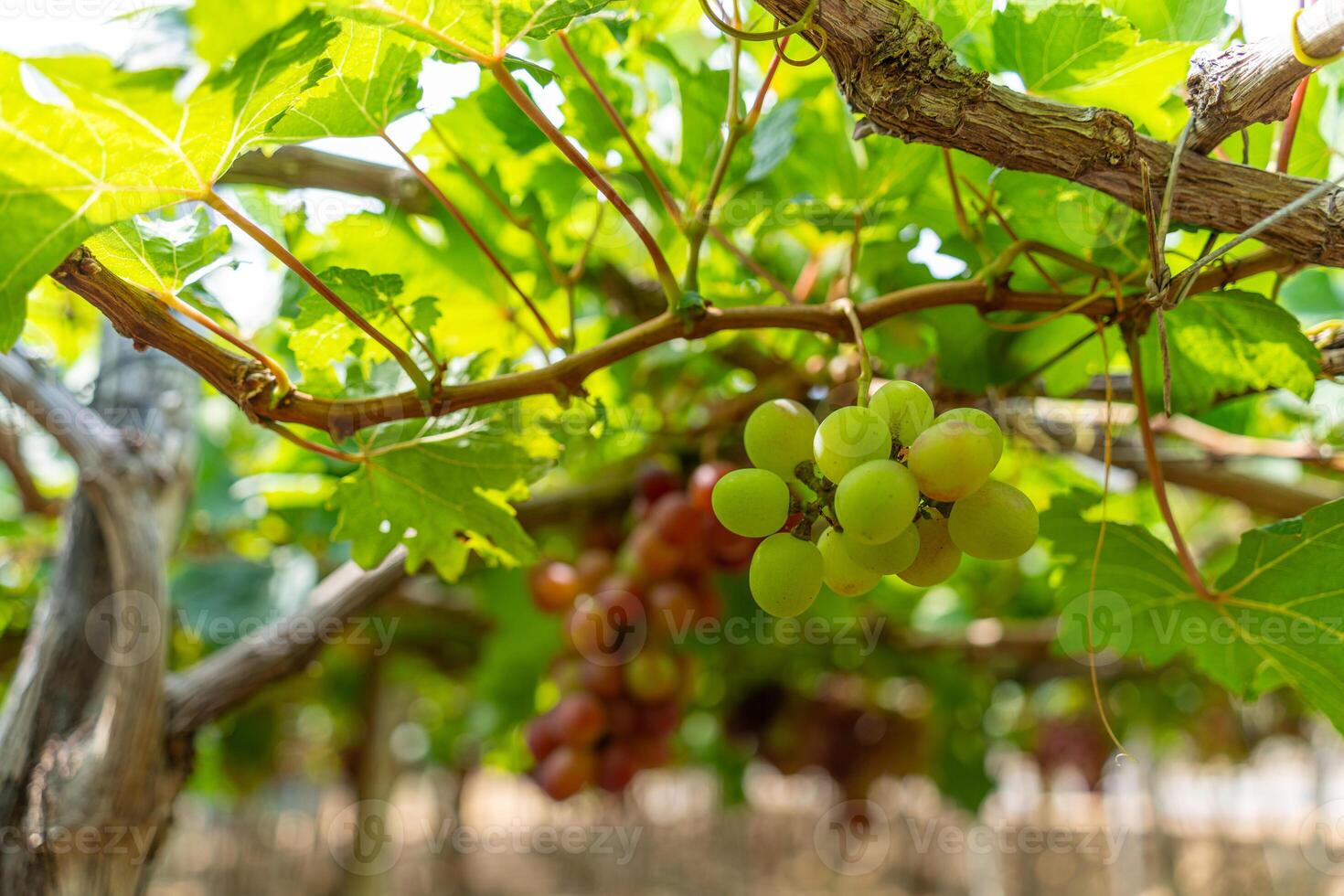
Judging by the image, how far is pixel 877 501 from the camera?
20.7 inches

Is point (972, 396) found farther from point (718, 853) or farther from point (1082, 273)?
point (718, 853)

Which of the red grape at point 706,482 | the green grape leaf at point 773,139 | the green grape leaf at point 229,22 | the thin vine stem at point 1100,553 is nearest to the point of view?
the green grape leaf at point 229,22

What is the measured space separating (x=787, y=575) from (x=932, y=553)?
101mm

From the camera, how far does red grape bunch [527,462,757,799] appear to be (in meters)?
1.33

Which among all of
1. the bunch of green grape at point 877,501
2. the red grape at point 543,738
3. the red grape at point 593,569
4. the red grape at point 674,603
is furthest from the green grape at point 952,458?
the red grape at point 543,738

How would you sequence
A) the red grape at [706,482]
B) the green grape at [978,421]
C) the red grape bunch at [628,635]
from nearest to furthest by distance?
1. the green grape at [978,421]
2. the red grape at [706,482]
3. the red grape bunch at [628,635]

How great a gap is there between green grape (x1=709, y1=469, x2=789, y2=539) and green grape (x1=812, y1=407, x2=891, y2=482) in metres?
0.04

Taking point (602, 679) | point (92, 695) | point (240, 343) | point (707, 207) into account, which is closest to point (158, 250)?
point (240, 343)

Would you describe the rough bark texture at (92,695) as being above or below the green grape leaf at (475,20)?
below

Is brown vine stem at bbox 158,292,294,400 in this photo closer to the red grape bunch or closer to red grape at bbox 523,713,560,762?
the red grape bunch

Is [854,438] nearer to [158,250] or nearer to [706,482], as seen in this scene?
[158,250]

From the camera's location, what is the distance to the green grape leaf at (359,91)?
0.65 meters

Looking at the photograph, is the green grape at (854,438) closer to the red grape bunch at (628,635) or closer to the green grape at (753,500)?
the green grape at (753,500)

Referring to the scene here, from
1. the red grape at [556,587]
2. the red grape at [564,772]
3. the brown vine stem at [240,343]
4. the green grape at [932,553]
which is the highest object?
the red grape at [556,587]
